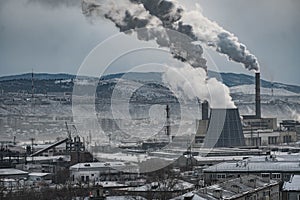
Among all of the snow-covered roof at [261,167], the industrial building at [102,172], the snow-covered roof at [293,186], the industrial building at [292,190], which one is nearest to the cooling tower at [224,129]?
the industrial building at [102,172]

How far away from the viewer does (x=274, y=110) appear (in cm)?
7531

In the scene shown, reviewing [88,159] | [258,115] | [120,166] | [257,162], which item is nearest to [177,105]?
[258,115]

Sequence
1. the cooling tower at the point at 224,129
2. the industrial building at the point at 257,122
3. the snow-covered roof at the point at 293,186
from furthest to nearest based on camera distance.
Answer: the industrial building at the point at 257,122 < the cooling tower at the point at 224,129 < the snow-covered roof at the point at 293,186

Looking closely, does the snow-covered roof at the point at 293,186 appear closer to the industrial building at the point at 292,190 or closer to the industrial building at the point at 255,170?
the industrial building at the point at 292,190

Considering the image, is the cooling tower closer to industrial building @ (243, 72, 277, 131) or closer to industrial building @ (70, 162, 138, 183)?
industrial building @ (243, 72, 277, 131)

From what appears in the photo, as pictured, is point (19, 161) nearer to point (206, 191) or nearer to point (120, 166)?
point (120, 166)

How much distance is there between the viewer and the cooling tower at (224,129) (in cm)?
3534

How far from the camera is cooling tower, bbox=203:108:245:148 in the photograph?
35.3 m

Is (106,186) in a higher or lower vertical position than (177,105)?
lower

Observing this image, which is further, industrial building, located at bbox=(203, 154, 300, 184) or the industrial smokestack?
the industrial smokestack

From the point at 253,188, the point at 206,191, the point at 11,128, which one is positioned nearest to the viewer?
the point at 206,191

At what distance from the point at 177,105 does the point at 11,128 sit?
51.1 ft

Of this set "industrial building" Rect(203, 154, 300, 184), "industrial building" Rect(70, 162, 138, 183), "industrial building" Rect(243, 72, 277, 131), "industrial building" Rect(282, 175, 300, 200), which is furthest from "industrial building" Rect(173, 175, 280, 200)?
"industrial building" Rect(243, 72, 277, 131)

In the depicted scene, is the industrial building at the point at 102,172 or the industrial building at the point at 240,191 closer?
the industrial building at the point at 240,191
